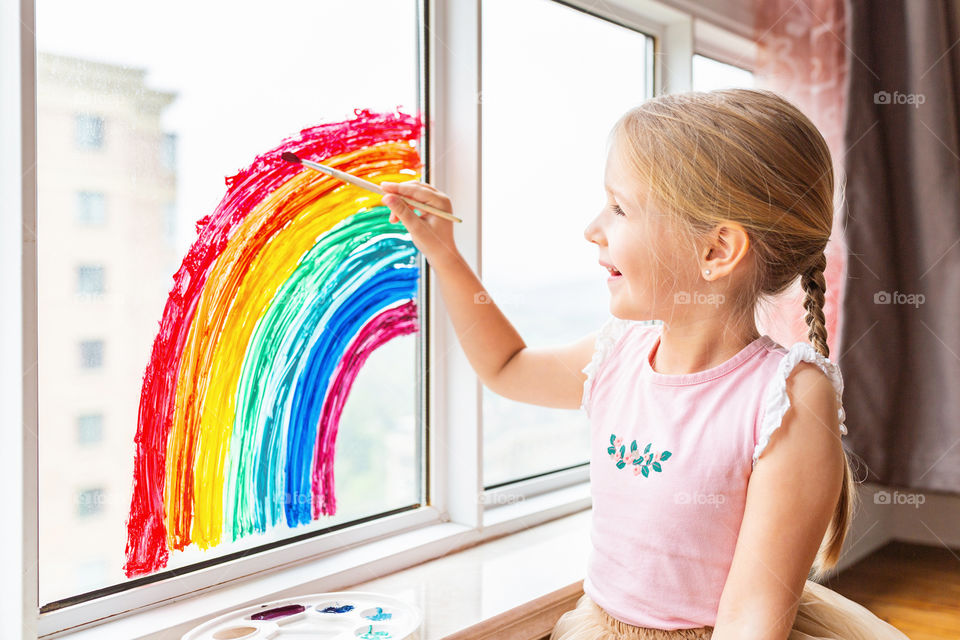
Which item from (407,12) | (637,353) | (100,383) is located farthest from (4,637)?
(407,12)

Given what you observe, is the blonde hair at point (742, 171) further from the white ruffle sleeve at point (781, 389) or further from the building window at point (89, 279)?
the building window at point (89, 279)

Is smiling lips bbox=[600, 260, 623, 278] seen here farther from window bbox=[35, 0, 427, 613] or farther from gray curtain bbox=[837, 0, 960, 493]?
gray curtain bbox=[837, 0, 960, 493]

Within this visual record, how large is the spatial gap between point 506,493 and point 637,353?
453mm

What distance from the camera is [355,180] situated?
3.02 feet

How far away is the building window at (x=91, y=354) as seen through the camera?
0.84 m

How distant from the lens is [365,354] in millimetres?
1121

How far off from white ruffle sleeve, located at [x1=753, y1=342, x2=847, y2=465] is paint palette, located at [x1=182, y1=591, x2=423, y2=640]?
43 centimetres

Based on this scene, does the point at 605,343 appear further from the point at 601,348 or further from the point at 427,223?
the point at 427,223

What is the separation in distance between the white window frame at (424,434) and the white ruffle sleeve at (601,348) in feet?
0.69

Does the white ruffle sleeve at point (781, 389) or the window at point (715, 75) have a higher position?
the window at point (715, 75)

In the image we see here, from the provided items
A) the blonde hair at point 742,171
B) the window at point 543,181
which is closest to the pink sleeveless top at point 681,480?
the blonde hair at point 742,171

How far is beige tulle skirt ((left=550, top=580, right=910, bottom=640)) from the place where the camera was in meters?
0.94

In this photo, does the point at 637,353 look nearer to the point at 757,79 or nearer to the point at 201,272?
the point at 201,272

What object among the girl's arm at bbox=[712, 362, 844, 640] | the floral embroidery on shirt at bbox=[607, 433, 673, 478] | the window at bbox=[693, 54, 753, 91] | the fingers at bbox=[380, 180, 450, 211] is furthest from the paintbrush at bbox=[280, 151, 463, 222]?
the window at bbox=[693, 54, 753, 91]
